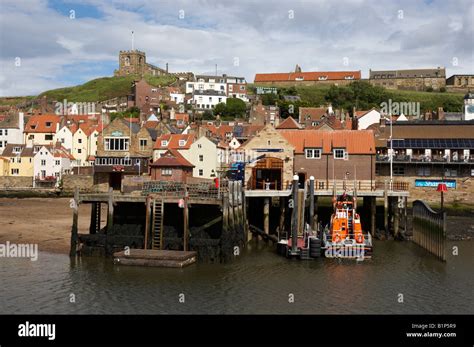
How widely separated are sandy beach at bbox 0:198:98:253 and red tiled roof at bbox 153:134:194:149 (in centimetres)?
1180

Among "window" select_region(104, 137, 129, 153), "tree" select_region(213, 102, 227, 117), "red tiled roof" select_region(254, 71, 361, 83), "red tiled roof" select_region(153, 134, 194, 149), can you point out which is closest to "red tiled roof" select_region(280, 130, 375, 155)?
"red tiled roof" select_region(153, 134, 194, 149)

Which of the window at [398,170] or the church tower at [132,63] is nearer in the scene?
the window at [398,170]

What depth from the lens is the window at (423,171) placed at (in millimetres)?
62469

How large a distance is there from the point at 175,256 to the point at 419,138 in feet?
127

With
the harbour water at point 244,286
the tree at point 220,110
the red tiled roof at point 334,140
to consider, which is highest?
the tree at point 220,110

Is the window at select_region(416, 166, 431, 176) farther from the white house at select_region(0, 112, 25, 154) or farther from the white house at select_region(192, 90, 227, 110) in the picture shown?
the white house at select_region(192, 90, 227, 110)

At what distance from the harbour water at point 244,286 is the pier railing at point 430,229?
38.2 inches

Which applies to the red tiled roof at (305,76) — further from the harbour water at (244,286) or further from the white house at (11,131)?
the harbour water at (244,286)

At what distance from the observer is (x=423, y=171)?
205 feet

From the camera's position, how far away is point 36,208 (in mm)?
58469

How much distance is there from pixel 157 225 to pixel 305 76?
123793 millimetres

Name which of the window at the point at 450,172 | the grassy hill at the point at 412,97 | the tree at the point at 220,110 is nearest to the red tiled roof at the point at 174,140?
the window at the point at 450,172

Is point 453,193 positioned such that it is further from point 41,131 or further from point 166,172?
point 41,131

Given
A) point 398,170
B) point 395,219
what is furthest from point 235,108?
point 395,219
